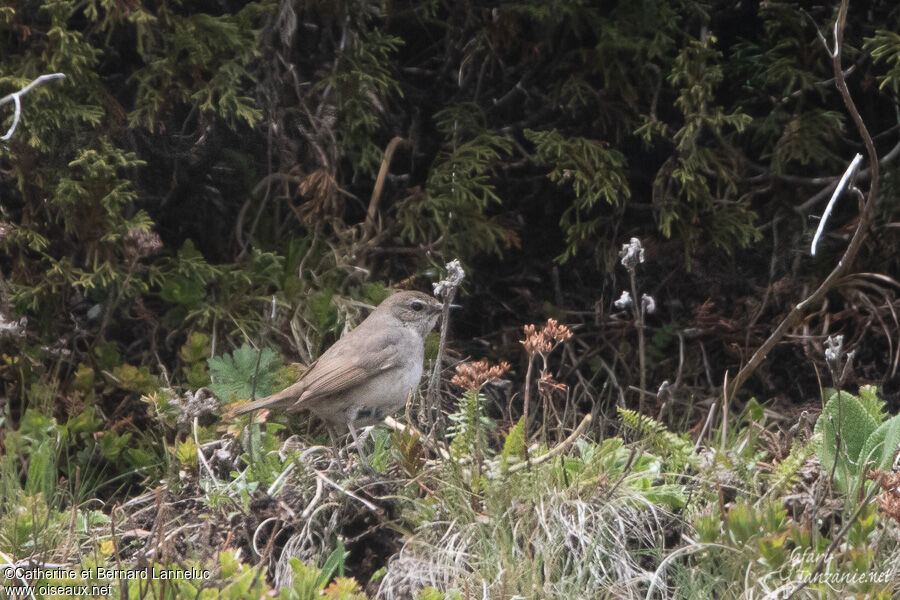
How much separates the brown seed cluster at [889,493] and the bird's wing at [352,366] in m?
1.98

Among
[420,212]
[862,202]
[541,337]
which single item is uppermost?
[862,202]

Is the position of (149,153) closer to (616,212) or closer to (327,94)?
(327,94)

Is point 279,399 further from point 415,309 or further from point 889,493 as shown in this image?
point 889,493

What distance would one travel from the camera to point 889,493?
128 inches

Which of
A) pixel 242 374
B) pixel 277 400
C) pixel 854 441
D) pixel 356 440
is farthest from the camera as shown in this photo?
pixel 242 374

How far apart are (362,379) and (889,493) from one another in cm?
209

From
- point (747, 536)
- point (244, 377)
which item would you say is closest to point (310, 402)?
point (244, 377)

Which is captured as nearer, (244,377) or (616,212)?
(244,377)

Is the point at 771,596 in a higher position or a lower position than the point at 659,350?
higher

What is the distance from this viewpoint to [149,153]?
509 cm

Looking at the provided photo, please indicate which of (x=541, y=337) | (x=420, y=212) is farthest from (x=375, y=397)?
(x=541, y=337)

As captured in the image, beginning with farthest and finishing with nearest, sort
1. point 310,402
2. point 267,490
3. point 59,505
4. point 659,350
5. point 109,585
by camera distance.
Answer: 1. point 659,350
2. point 310,402
3. point 59,505
4. point 267,490
5. point 109,585

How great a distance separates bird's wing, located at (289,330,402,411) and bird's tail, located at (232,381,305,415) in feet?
0.10

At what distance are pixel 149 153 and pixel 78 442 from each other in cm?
137
